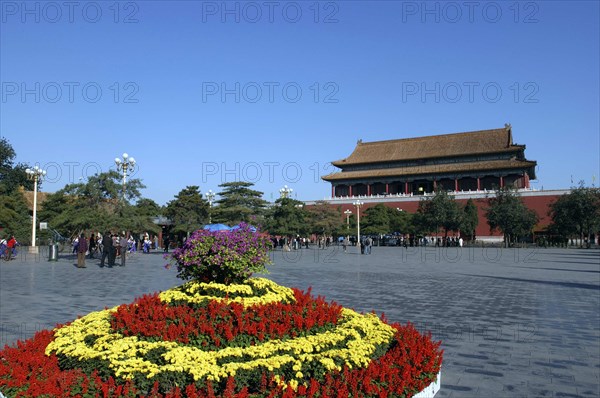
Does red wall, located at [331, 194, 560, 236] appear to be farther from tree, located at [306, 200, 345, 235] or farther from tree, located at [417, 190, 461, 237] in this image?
tree, located at [306, 200, 345, 235]

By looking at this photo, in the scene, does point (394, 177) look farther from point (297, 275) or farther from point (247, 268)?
point (247, 268)

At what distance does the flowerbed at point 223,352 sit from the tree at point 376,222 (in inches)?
1611

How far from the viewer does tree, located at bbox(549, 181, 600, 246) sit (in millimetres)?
43219

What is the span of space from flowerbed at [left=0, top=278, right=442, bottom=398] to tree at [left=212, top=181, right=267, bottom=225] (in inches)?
1216

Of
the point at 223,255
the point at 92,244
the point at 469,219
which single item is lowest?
the point at 92,244

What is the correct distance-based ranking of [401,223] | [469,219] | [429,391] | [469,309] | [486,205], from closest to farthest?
1. [429,391]
2. [469,309]
3. [469,219]
4. [401,223]
5. [486,205]

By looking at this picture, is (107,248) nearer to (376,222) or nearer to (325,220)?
(376,222)

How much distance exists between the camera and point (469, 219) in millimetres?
48125

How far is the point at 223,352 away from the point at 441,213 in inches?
1776

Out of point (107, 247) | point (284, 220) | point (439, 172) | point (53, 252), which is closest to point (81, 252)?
point (107, 247)

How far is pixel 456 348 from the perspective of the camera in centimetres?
648

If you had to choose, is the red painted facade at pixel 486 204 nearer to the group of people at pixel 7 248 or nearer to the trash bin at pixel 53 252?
the trash bin at pixel 53 252

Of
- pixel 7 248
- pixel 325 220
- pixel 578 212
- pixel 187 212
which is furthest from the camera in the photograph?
pixel 325 220

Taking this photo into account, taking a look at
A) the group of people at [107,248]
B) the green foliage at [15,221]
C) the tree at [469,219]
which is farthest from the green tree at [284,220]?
the tree at [469,219]
